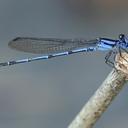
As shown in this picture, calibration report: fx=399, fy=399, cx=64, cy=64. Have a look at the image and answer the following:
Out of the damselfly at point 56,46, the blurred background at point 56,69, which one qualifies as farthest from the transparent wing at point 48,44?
the blurred background at point 56,69

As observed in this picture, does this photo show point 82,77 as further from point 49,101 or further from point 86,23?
point 86,23

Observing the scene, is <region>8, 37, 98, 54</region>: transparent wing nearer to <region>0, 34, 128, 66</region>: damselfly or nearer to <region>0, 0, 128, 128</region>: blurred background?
<region>0, 34, 128, 66</region>: damselfly

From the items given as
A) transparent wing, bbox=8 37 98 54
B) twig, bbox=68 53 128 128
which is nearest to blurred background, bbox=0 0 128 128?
transparent wing, bbox=8 37 98 54

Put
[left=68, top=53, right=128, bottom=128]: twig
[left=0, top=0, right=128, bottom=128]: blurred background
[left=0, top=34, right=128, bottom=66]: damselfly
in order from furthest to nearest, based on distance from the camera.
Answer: [left=0, top=0, right=128, bottom=128]: blurred background, [left=0, top=34, right=128, bottom=66]: damselfly, [left=68, top=53, right=128, bottom=128]: twig

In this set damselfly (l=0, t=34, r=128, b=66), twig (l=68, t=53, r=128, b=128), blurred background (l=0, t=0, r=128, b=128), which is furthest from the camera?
blurred background (l=0, t=0, r=128, b=128)

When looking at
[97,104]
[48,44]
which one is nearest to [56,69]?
[48,44]

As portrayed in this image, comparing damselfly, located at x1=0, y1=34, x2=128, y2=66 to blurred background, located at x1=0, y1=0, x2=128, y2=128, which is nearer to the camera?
damselfly, located at x1=0, y1=34, x2=128, y2=66
